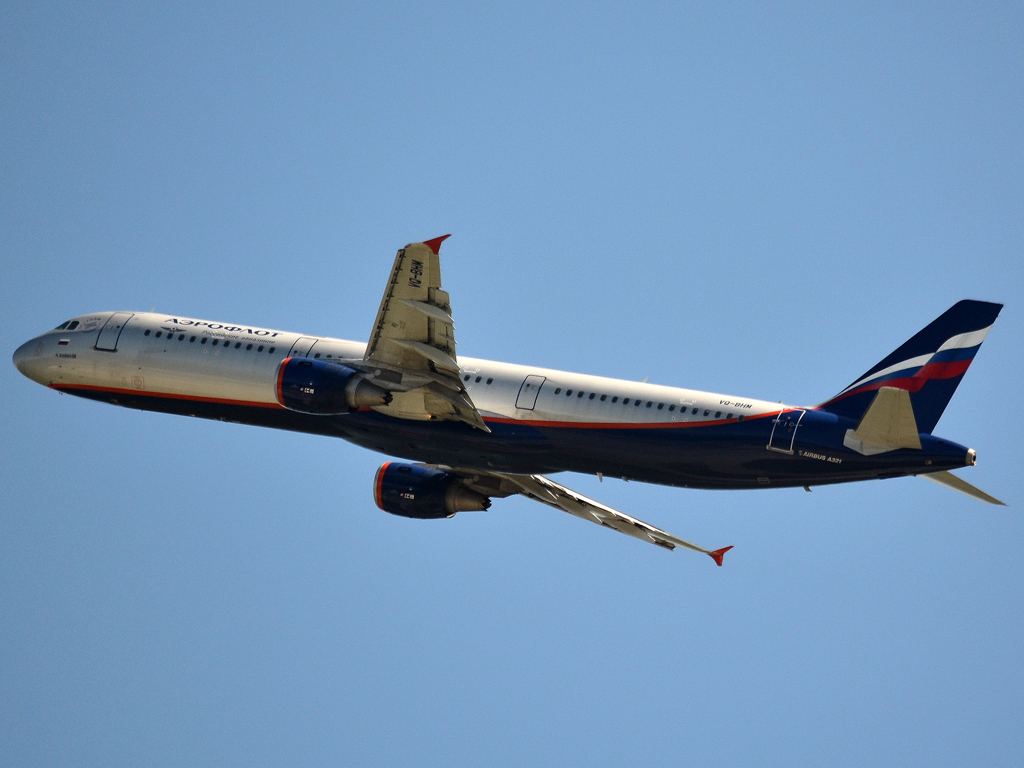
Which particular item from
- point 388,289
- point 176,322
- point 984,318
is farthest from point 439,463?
point 984,318

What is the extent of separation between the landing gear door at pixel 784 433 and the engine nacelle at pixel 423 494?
1312 centimetres

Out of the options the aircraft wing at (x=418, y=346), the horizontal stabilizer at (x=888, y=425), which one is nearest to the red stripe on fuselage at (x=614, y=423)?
the aircraft wing at (x=418, y=346)

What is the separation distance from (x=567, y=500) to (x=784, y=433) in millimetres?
12394

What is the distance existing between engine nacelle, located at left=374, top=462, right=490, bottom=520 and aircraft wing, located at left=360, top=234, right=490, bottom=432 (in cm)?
640

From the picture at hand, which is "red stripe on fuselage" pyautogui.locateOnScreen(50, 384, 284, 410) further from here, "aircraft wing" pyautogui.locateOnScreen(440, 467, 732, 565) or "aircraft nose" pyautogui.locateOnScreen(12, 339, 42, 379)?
"aircraft wing" pyautogui.locateOnScreen(440, 467, 732, 565)

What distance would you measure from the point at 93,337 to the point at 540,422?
17.4 metres

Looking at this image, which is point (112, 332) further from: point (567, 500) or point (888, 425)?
point (888, 425)

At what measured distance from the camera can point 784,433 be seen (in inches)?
1583

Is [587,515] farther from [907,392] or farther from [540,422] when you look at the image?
[907,392]

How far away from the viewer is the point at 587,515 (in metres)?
50.9

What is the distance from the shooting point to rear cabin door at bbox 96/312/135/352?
4869cm

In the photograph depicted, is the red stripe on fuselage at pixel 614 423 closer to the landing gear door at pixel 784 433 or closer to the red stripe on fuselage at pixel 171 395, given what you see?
the landing gear door at pixel 784 433

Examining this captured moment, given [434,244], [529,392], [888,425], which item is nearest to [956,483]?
[888,425]

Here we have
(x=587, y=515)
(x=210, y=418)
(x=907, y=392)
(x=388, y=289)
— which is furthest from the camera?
(x=587, y=515)
